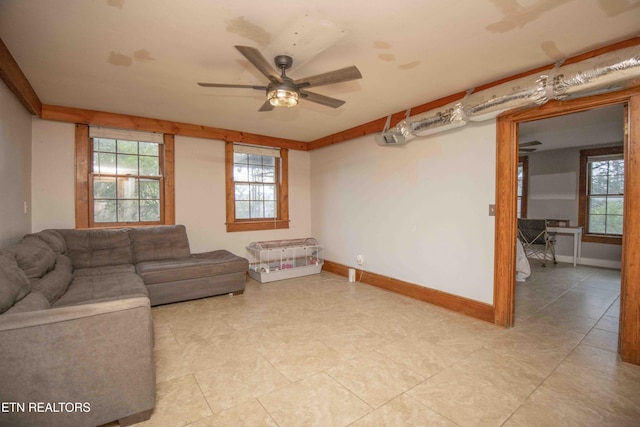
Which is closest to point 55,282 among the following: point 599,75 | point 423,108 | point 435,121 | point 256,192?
point 256,192

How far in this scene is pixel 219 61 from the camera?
95.8 inches

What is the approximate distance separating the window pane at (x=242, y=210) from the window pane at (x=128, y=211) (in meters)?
1.49

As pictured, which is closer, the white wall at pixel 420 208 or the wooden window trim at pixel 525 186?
the white wall at pixel 420 208

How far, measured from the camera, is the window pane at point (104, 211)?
3.94m

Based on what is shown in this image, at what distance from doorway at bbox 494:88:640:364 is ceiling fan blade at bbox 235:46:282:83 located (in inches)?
89.9

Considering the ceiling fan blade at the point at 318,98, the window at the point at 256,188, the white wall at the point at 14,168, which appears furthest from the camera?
the window at the point at 256,188

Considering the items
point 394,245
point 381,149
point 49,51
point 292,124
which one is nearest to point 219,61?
point 49,51

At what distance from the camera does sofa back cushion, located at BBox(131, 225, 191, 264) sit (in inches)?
150

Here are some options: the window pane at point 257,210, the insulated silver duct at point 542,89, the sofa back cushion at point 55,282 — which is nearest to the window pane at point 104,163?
the sofa back cushion at point 55,282

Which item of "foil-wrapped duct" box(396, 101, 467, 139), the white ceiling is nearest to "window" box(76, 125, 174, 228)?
the white ceiling

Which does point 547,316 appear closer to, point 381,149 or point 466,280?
point 466,280

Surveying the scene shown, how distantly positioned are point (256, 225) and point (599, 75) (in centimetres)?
457

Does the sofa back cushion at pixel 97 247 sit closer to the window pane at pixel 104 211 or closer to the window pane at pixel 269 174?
the window pane at pixel 104 211

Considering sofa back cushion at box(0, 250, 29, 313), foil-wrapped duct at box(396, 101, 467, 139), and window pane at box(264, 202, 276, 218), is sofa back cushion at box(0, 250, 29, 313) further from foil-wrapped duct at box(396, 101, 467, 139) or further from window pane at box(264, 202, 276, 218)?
foil-wrapped duct at box(396, 101, 467, 139)
